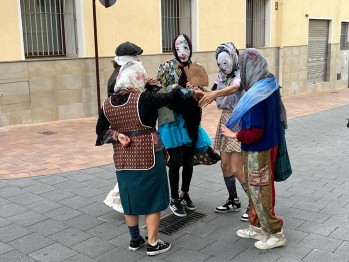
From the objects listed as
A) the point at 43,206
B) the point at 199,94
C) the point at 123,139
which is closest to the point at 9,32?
the point at 43,206

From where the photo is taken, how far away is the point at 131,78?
3342 mm

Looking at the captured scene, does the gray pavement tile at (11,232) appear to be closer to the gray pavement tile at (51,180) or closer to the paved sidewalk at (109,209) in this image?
the paved sidewalk at (109,209)

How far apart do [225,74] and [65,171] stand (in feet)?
9.21

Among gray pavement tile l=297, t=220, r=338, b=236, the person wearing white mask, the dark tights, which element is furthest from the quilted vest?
gray pavement tile l=297, t=220, r=338, b=236

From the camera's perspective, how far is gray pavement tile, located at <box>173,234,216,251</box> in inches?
146

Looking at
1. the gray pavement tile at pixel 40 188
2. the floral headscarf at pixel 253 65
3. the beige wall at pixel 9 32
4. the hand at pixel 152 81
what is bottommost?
the gray pavement tile at pixel 40 188

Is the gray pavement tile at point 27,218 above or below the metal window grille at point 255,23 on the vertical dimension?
Answer: below

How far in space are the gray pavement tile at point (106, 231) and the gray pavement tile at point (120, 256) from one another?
272 millimetres

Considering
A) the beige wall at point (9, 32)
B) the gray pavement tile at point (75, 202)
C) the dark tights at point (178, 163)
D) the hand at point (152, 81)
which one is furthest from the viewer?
the beige wall at point (9, 32)

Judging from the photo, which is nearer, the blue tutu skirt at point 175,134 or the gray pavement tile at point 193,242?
the gray pavement tile at point 193,242

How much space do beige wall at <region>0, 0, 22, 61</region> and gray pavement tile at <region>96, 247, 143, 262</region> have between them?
6.13 m

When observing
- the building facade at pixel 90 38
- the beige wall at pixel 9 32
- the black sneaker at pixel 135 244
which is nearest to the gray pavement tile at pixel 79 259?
the black sneaker at pixel 135 244

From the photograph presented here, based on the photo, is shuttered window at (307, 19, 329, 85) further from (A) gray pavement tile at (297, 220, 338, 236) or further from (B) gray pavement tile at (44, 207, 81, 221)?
(B) gray pavement tile at (44, 207, 81, 221)

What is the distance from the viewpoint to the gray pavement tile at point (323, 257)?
3.39m
